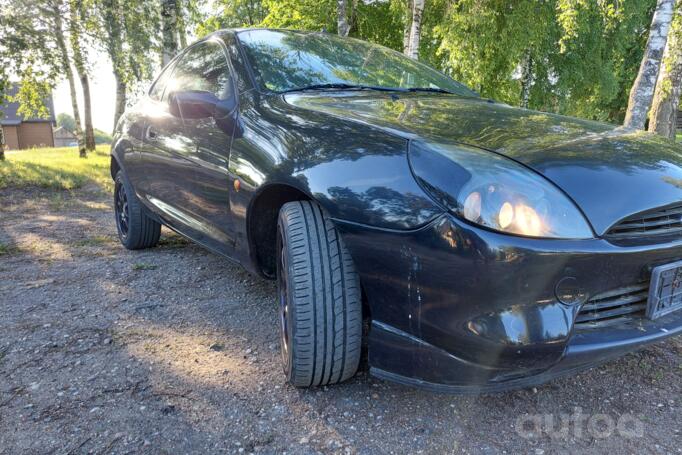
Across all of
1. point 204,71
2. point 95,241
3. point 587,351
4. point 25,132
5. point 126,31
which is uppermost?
point 126,31

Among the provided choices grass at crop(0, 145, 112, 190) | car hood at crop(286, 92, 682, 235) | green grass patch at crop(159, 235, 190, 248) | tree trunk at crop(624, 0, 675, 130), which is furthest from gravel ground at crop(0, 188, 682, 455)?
grass at crop(0, 145, 112, 190)

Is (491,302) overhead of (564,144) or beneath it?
beneath

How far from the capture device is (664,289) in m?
1.62

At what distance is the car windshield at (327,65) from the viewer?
259 centimetres

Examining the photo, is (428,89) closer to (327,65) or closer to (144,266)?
(327,65)

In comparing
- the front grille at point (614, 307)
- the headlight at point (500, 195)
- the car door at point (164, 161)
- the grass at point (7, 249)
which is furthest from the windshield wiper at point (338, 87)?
the grass at point (7, 249)

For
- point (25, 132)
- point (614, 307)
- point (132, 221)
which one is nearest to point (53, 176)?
point (132, 221)

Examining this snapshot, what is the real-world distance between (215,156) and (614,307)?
189cm

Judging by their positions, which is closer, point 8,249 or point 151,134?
point 151,134

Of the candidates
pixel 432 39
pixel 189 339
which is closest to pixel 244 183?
pixel 189 339

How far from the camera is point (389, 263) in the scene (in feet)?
5.24

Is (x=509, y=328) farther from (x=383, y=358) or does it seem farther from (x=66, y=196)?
(x=66, y=196)

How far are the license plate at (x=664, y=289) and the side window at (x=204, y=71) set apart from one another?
6.90ft

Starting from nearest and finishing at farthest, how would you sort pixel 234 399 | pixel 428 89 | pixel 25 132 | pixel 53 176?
1. pixel 234 399
2. pixel 428 89
3. pixel 53 176
4. pixel 25 132
